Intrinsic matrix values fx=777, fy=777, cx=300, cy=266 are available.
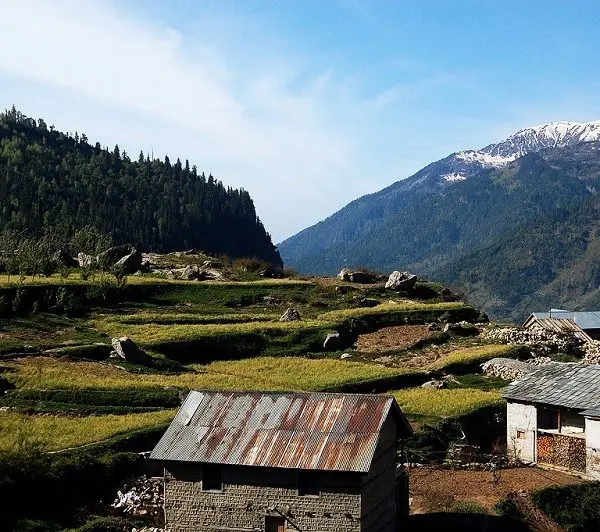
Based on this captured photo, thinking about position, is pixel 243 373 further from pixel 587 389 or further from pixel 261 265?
pixel 261 265

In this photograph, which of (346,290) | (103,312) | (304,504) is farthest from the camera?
(346,290)

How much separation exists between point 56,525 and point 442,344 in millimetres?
42741

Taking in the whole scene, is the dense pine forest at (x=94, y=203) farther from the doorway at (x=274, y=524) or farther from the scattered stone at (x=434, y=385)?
the doorway at (x=274, y=524)

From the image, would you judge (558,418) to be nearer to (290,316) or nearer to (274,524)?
(274,524)

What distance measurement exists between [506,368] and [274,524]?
31.6m

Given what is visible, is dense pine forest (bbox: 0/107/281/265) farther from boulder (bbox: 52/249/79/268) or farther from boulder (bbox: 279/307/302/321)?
boulder (bbox: 279/307/302/321)

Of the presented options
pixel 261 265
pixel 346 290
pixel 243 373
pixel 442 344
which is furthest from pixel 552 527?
pixel 261 265

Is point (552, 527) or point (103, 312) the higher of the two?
point (103, 312)

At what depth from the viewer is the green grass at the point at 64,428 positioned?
33.2 meters

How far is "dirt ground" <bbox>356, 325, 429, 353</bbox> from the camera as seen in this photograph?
64.4 m

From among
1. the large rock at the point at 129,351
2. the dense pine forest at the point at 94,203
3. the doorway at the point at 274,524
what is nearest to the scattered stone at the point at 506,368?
the large rock at the point at 129,351

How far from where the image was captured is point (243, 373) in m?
52.8

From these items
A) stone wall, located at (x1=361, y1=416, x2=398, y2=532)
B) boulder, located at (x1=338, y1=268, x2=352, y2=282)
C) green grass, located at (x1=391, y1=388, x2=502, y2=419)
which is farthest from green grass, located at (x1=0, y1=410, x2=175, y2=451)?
boulder, located at (x1=338, y1=268, x2=352, y2=282)

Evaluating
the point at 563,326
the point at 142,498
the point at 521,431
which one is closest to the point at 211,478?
the point at 142,498
